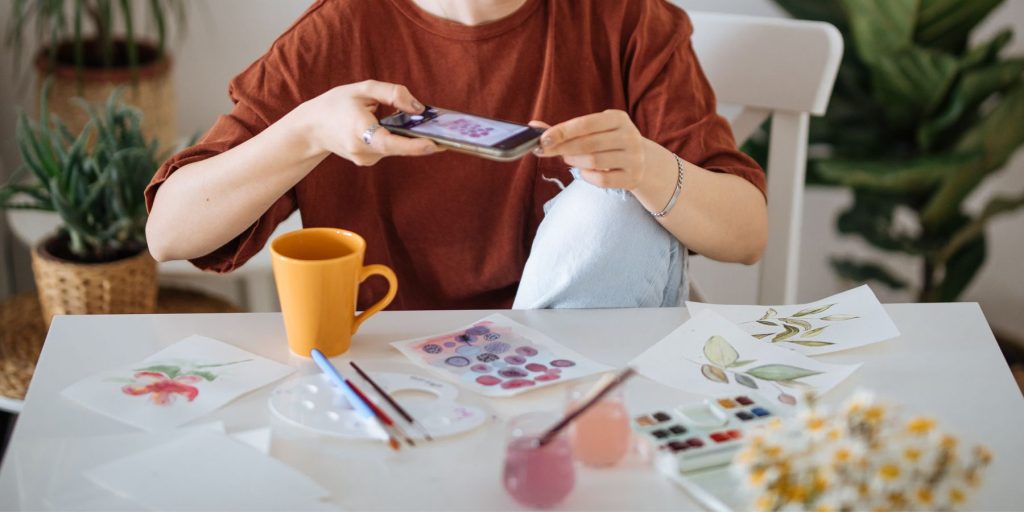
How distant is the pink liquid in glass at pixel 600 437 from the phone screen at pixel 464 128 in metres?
0.23

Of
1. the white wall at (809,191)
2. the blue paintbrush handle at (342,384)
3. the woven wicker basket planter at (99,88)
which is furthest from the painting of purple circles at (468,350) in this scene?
the white wall at (809,191)

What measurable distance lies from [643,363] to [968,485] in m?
0.34

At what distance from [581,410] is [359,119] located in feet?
1.17

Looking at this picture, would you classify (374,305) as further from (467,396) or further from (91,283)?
(91,283)

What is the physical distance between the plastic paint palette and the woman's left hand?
10.2 inches

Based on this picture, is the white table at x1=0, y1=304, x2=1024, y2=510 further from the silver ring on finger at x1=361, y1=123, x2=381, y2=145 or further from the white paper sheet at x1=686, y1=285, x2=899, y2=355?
the silver ring on finger at x1=361, y1=123, x2=381, y2=145

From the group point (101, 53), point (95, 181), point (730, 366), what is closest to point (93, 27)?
point (101, 53)

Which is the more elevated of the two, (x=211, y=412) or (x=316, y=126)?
(x=316, y=126)

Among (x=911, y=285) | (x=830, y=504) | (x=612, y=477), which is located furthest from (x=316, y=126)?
(x=911, y=285)

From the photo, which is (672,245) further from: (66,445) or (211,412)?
(66,445)

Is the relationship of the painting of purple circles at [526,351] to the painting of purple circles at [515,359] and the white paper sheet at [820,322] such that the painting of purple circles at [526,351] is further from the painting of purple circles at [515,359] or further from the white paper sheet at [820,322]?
the white paper sheet at [820,322]

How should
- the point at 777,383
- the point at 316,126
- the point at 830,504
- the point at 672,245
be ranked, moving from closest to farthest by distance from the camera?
the point at 830,504
the point at 777,383
the point at 316,126
the point at 672,245

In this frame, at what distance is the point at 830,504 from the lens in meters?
0.60

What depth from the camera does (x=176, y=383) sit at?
2.83ft
